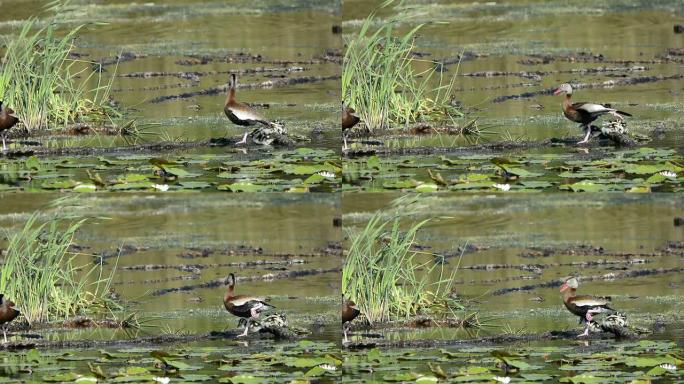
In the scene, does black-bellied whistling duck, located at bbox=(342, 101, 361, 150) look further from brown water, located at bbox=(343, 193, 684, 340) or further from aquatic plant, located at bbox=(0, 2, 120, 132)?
aquatic plant, located at bbox=(0, 2, 120, 132)

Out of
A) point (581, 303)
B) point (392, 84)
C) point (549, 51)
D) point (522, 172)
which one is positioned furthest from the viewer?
point (549, 51)

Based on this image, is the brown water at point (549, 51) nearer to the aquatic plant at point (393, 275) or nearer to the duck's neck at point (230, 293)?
the aquatic plant at point (393, 275)

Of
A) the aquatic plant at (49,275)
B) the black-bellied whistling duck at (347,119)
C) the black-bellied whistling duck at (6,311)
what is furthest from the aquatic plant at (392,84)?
the black-bellied whistling duck at (6,311)

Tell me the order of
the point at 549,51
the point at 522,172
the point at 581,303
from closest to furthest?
the point at 522,172, the point at 581,303, the point at 549,51

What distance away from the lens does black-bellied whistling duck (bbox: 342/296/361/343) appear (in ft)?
27.2

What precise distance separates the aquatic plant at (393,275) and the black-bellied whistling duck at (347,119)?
0.47 metres

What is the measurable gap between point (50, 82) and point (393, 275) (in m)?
2.10

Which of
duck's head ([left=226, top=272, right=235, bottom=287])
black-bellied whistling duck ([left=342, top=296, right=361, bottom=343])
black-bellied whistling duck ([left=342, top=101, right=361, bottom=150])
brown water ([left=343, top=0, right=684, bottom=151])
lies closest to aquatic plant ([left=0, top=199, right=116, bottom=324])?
duck's head ([left=226, top=272, right=235, bottom=287])

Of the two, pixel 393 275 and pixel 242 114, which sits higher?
pixel 242 114

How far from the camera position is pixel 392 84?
27.2 feet

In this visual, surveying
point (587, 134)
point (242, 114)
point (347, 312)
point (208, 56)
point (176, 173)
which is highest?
point (208, 56)

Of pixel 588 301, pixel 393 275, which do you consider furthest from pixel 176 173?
pixel 588 301

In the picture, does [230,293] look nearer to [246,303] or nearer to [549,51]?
[246,303]

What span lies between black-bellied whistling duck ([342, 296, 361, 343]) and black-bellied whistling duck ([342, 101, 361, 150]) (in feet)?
2.70
